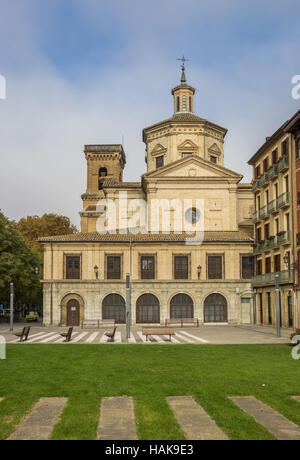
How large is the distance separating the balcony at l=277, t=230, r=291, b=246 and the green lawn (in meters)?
15.9

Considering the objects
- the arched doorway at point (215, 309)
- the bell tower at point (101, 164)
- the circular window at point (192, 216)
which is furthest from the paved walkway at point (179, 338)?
the bell tower at point (101, 164)

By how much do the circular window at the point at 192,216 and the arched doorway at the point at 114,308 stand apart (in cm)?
1175

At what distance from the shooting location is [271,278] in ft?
132

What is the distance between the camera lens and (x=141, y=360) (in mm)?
18125

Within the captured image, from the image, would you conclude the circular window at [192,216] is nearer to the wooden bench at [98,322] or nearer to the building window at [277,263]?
the building window at [277,263]

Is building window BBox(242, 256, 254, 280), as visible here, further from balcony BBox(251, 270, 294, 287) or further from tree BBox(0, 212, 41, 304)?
tree BBox(0, 212, 41, 304)

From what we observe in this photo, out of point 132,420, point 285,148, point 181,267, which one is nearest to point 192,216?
point 181,267

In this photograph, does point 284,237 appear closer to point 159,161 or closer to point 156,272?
point 156,272

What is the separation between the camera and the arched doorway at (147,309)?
44.7 meters

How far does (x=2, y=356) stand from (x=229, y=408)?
11787 mm

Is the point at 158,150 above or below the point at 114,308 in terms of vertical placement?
above

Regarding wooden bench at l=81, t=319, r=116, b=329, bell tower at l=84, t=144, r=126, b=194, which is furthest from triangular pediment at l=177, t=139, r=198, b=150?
wooden bench at l=81, t=319, r=116, b=329

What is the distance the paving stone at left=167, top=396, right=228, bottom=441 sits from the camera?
8.33m

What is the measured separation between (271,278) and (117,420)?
107 feet
